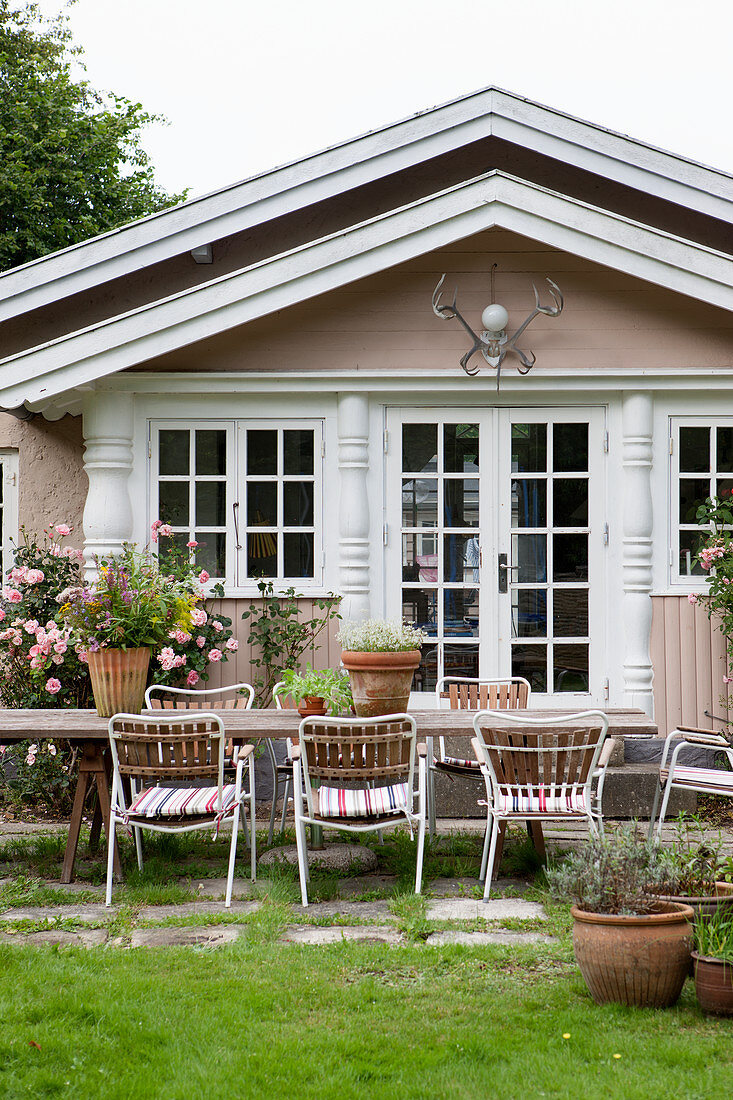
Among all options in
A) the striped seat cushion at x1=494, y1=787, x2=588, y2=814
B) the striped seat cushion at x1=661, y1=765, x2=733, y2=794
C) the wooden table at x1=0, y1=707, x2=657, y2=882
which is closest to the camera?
the striped seat cushion at x1=494, y1=787, x2=588, y2=814

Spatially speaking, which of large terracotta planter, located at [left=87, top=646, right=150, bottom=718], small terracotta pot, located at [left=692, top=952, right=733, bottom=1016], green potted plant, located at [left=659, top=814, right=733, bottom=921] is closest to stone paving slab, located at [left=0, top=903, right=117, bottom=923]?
large terracotta planter, located at [left=87, top=646, right=150, bottom=718]

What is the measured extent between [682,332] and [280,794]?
3.93 meters

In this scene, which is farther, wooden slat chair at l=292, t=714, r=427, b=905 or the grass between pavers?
wooden slat chair at l=292, t=714, r=427, b=905

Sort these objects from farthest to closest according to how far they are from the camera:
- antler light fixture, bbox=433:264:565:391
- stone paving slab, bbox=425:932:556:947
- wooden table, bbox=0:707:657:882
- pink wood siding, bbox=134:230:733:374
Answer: pink wood siding, bbox=134:230:733:374, antler light fixture, bbox=433:264:565:391, wooden table, bbox=0:707:657:882, stone paving slab, bbox=425:932:556:947

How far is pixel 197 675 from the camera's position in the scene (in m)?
6.96

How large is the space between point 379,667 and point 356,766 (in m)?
0.50

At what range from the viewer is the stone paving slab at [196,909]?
4703mm

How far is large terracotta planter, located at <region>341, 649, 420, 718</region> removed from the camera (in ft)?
16.9

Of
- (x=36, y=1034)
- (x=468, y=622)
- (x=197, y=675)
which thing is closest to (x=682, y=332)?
(x=468, y=622)

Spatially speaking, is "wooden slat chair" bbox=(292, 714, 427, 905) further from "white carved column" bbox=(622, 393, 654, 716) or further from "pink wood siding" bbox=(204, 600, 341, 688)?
"white carved column" bbox=(622, 393, 654, 716)

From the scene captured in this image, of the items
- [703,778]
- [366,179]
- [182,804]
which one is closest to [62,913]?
[182,804]

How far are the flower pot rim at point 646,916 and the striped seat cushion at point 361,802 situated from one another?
1.27 metres

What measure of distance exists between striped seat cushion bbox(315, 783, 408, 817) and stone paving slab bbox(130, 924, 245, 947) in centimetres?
64

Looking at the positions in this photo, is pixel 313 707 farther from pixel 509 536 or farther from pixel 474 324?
pixel 474 324
